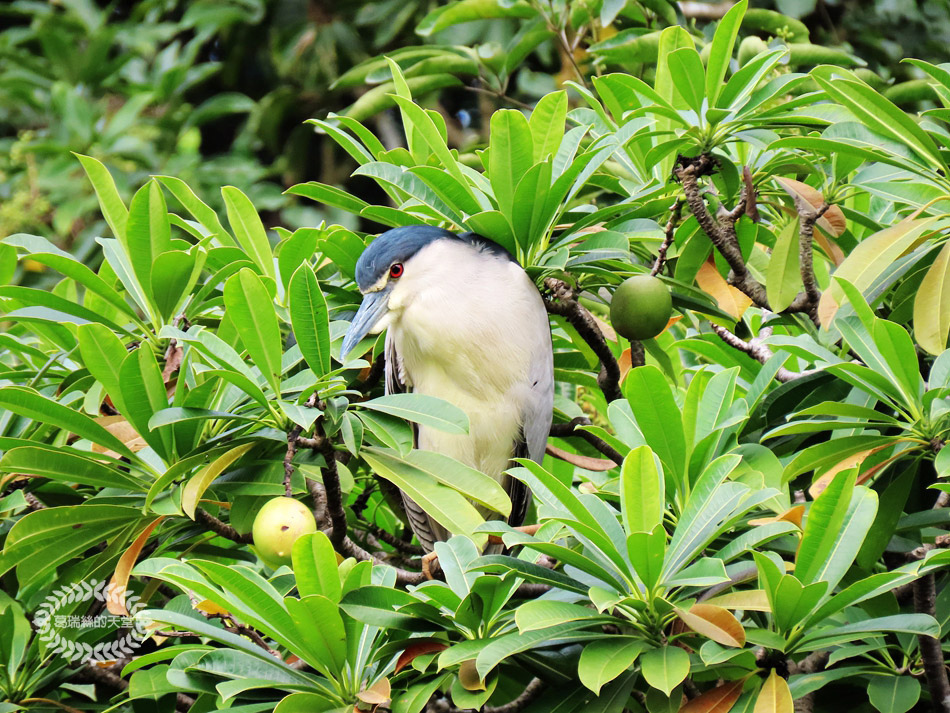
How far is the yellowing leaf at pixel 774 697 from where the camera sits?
3.73 feet

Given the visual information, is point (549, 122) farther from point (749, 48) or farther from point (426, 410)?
point (749, 48)

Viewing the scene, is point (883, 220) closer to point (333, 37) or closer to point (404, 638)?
point (404, 638)

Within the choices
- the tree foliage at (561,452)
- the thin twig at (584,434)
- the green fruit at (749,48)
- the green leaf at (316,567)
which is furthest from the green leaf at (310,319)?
the green fruit at (749,48)

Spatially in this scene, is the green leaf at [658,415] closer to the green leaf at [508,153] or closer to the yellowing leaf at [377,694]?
the green leaf at [508,153]

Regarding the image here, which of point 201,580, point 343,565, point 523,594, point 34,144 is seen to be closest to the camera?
point 201,580

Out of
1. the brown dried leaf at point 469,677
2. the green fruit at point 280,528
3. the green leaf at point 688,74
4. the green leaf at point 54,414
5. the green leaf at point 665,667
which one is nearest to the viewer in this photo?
the green leaf at point 665,667

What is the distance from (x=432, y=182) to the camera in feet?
5.07

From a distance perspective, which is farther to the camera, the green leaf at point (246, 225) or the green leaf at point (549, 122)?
the green leaf at point (246, 225)

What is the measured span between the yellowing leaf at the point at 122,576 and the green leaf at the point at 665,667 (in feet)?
2.64

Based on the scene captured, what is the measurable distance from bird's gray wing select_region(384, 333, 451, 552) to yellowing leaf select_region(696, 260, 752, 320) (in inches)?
23.7

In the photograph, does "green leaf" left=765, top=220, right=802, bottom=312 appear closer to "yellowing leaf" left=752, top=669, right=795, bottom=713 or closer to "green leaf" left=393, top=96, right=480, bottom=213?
"green leaf" left=393, top=96, right=480, bottom=213

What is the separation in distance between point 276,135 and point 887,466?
158 inches

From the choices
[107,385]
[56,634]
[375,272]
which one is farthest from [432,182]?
[56,634]

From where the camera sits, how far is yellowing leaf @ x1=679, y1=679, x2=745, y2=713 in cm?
120
